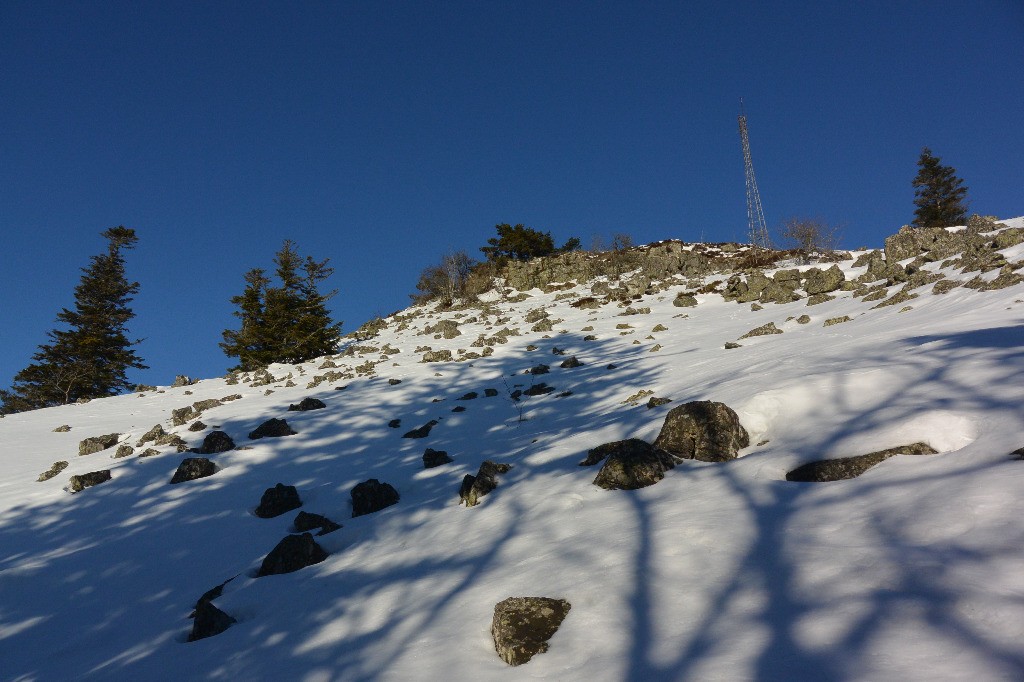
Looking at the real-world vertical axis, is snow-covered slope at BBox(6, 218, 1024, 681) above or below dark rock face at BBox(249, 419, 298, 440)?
below

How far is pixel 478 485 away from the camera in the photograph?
17.0 ft

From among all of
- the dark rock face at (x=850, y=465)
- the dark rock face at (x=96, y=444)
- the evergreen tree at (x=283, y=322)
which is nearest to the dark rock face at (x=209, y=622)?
the dark rock face at (x=850, y=465)

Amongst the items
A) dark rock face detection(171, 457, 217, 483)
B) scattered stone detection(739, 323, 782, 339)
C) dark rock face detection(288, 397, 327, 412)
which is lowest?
dark rock face detection(171, 457, 217, 483)

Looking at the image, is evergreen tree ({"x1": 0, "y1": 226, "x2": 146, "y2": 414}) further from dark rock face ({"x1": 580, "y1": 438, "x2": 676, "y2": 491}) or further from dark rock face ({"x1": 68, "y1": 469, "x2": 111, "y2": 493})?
dark rock face ({"x1": 580, "y1": 438, "x2": 676, "y2": 491})

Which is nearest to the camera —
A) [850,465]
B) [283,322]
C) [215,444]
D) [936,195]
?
[850,465]

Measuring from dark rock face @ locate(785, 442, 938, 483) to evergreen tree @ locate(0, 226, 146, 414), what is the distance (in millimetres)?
31937

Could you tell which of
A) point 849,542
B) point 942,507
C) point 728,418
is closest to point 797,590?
point 849,542

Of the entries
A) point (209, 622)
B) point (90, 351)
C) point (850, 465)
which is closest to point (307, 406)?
point (209, 622)

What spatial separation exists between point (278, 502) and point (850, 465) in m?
6.70

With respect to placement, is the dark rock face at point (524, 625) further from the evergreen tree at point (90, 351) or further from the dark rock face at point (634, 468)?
the evergreen tree at point (90, 351)

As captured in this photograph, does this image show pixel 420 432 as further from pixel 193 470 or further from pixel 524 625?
pixel 524 625

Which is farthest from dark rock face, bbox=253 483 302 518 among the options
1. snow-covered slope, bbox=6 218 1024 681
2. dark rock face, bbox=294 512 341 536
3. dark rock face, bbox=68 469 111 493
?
dark rock face, bbox=68 469 111 493

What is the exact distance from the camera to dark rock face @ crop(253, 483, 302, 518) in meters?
6.28

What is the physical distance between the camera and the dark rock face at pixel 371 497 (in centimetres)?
574
